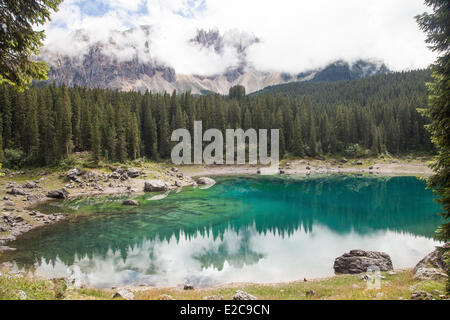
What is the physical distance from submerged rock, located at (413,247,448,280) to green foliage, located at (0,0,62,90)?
71.9 feet

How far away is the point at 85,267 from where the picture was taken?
23297 mm

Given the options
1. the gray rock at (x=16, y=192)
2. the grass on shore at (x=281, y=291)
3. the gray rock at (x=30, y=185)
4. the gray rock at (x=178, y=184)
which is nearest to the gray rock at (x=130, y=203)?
the gray rock at (x=16, y=192)

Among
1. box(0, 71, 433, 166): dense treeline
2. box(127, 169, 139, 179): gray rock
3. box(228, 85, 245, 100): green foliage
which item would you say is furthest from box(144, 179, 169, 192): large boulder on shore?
box(228, 85, 245, 100): green foliage

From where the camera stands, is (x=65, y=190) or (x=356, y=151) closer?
(x=65, y=190)

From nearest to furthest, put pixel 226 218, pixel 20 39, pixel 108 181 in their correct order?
1. pixel 20 39
2. pixel 226 218
3. pixel 108 181

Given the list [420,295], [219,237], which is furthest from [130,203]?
[420,295]

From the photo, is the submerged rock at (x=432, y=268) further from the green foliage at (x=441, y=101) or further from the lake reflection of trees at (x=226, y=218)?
the lake reflection of trees at (x=226, y=218)

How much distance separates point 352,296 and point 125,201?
4151cm

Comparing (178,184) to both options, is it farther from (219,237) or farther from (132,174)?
(219,237)

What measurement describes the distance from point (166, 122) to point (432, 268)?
90.9 meters

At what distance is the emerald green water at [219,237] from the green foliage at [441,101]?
1363 cm

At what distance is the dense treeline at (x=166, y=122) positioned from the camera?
6881 cm

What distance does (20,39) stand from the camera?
10.1 metres
